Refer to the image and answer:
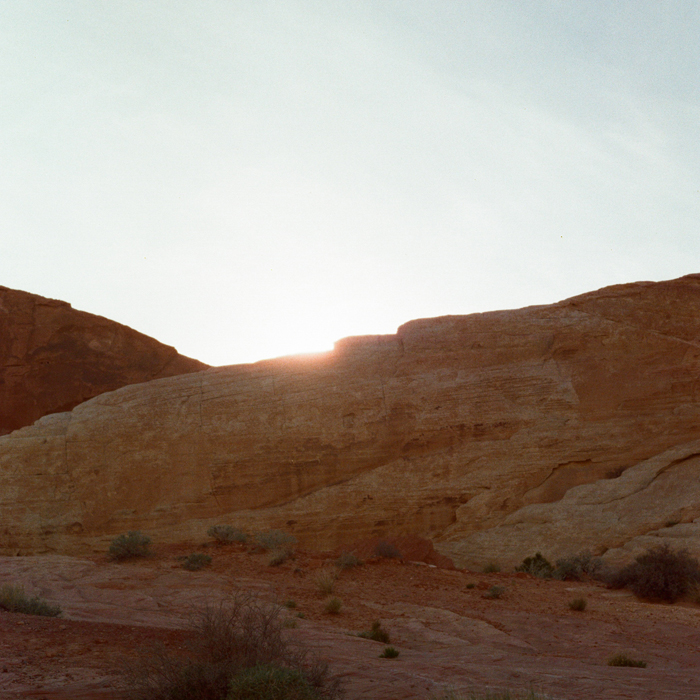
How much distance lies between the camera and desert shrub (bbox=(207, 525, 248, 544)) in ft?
55.1

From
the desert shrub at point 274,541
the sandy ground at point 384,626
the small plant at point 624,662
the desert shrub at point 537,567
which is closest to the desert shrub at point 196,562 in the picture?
the sandy ground at point 384,626

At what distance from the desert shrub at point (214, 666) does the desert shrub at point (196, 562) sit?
7.46m

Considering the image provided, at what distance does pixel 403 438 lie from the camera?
61.3 feet

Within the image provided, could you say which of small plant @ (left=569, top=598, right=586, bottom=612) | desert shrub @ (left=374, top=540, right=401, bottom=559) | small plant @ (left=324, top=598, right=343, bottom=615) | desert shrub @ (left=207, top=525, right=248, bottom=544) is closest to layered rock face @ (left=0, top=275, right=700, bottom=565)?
desert shrub @ (left=207, top=525, right=248, bottom=544)

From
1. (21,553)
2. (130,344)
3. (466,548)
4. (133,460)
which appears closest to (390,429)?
(466,548)

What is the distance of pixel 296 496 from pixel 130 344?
36.0 ft

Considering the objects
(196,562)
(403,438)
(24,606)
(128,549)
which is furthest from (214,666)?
(403,438)

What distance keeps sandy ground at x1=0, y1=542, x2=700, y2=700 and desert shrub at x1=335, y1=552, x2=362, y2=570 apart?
22cm

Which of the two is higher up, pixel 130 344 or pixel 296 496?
pixel 130 344

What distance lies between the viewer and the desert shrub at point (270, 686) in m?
4.83

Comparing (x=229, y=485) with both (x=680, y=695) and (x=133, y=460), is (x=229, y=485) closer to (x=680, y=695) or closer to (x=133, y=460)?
(x=133, y=460)

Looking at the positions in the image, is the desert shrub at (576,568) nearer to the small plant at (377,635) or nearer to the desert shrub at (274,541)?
the desert shrub at (274,541)

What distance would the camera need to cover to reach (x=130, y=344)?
87.0 ft

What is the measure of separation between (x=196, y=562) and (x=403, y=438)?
22.0ft
